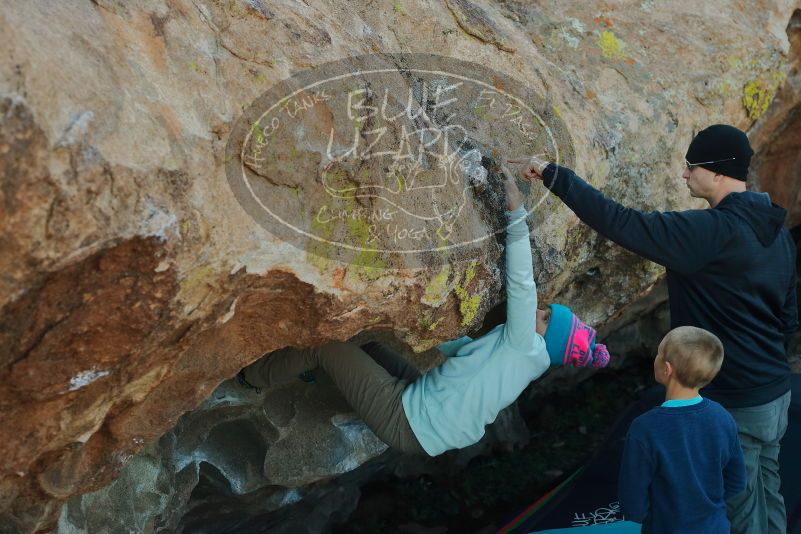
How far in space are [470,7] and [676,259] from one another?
1303mm

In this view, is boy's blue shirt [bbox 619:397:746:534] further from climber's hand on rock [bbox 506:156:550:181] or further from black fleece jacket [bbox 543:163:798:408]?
climber's hand on rock [bbox 506:156:550:181]

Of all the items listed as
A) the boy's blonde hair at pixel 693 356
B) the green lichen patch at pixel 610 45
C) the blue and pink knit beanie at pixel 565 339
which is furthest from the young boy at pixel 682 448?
the green lichen patch at pixel 610 45

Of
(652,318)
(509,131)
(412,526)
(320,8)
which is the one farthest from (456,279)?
(652,318)

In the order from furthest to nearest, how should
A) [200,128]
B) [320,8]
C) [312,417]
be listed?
1. [312,417]
2. [320,8]
3. [200,128]

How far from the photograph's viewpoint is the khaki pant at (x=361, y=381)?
132 inches

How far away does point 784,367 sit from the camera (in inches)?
130

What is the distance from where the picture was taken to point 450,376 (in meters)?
3.38

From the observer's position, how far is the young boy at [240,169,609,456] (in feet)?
10.8

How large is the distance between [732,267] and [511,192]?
0.85 m

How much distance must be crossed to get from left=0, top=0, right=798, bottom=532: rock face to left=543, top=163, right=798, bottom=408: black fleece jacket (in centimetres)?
37

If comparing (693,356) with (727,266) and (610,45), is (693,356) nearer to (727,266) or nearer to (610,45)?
(727,266)

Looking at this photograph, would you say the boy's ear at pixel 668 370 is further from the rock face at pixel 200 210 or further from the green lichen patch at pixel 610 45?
the green lichen patch at pixel 610 45

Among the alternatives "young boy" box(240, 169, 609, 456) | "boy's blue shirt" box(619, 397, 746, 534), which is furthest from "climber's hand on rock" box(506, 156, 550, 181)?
"boy's blue shirt" box(619, 397, 746, 534)

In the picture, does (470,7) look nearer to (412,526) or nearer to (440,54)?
(440,54)
